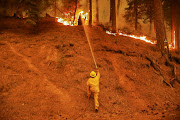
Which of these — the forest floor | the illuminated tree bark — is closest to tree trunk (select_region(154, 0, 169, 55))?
the forest floor

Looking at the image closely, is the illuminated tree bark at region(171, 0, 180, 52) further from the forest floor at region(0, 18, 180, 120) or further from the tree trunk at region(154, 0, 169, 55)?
the forest floor at region(0, 18, 180, 120)

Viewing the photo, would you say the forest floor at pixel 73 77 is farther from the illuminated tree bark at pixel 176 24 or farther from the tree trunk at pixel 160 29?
the illuminated tree bark at pixel 176 24

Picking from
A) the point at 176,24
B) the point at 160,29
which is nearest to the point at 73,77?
the point at 160,29

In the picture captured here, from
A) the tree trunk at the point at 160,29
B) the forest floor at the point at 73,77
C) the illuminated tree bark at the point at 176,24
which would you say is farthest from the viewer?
the illuminated tree bark at the point at 176,24

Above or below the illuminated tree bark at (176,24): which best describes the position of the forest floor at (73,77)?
below

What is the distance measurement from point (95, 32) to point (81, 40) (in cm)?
223

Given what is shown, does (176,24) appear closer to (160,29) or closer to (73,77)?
(160,29)

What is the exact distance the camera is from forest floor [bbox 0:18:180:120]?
5.67m

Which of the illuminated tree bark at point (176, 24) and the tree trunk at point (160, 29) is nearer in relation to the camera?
the tree trunk at point (160, 29)

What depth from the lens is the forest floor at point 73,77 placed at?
5668 mm

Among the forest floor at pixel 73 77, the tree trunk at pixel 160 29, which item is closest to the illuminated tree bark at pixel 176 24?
the tree trunk at pixel 160 29

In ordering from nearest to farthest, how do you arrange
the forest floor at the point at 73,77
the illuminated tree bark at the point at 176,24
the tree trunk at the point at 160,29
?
the forest floor at the point at 73,77 → the tree trunk at the point at 160,29 → the illuminated tree bark at the point at 176,24

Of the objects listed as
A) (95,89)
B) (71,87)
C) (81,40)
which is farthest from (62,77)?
(81,40)

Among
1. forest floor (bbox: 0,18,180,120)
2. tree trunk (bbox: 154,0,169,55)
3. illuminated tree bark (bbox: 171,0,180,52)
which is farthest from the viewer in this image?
illuminated tree bark (bbox: 171,0,180,52)
